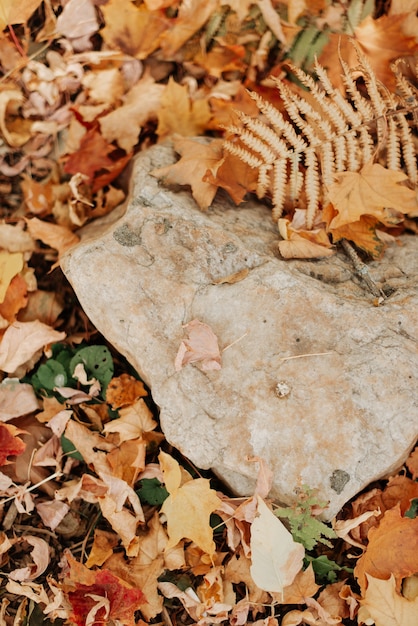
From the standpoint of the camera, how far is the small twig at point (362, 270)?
92.2 inches

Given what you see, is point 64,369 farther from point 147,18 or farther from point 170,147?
point 147,18

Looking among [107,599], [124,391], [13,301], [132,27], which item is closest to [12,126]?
[132,27]

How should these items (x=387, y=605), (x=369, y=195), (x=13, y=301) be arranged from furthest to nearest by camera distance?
(x=13, y=301), (x=369, y=195), (x=387, y=605)

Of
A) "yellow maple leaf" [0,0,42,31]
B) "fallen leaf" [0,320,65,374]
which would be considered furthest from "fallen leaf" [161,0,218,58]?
"fallen leaf" [0,320,65,374]

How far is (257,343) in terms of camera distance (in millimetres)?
2248

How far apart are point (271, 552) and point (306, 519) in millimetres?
175

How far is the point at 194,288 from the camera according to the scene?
90.6 inches

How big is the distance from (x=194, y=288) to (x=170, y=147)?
2.59 ft

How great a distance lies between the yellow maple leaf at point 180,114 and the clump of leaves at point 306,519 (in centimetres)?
187

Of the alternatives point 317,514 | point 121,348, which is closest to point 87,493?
point 121,348

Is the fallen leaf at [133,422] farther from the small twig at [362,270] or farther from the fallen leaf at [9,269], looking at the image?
the small twig at [362,270]

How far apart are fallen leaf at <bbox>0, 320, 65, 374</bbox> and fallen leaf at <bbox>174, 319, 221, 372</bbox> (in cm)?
70

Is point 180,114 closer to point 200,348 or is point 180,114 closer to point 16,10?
point 16,10

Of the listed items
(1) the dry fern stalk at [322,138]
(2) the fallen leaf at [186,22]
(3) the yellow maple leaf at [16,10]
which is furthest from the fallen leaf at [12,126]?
(1) the dry fern stalk at [322,138]
